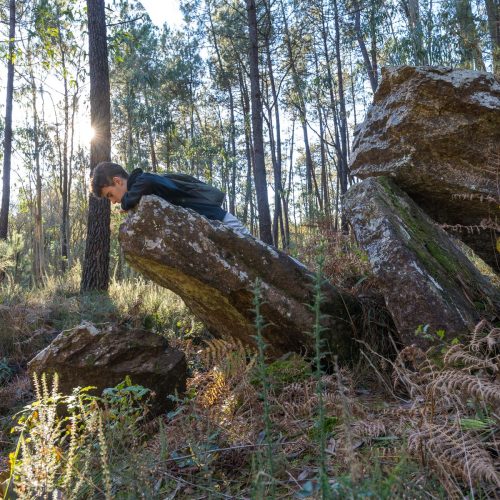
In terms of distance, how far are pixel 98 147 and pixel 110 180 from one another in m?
3.56

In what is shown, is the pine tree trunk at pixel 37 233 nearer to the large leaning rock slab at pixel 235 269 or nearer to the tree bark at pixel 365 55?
the large leaning rock slab at pixel 235 269

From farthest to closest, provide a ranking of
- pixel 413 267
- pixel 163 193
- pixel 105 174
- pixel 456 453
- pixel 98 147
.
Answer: pixel 98 147 < pixel 105 174 < pixel 163 193 < pixel 413 267 < pixel 456 453

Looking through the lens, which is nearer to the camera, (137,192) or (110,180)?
(137,192)

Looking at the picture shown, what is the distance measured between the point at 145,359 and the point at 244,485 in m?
1.63

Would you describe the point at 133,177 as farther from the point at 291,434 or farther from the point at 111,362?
the point at 291,434

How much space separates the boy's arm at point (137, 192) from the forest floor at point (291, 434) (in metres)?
1.24

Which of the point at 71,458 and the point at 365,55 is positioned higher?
the point at 365,55

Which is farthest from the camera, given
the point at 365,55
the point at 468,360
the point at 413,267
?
the point at 365,55

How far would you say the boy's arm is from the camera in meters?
3.62

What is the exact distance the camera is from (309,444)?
78.8 inches

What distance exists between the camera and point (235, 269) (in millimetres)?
3242

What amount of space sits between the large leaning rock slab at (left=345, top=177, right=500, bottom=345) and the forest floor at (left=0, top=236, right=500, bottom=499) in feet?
0.66

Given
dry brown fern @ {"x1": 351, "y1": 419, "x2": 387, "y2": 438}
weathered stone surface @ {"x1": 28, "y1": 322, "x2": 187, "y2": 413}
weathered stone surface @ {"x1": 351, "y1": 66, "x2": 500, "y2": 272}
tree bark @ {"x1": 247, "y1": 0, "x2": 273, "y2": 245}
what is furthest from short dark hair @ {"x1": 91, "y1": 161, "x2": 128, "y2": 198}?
tree bark @ {"x1": 247, "y1": 0, "x2": 273, "y2": 245}

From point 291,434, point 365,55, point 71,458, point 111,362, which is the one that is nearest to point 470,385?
point 291,434
